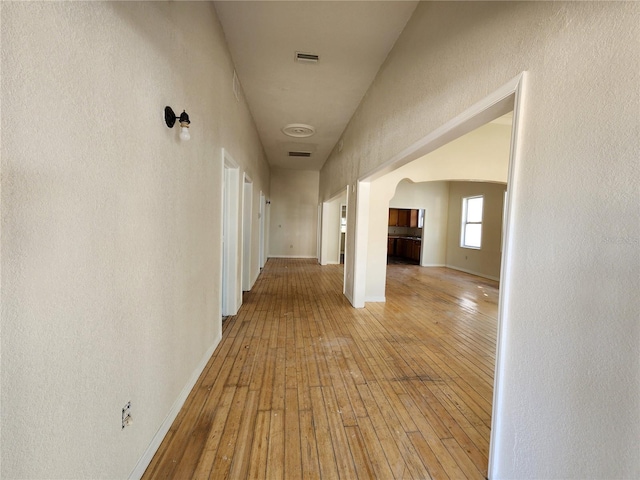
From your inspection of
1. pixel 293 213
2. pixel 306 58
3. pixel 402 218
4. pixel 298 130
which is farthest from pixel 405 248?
pixel 306 58

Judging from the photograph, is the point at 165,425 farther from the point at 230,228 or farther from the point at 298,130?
the point at 298,130

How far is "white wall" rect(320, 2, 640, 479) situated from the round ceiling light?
370cm

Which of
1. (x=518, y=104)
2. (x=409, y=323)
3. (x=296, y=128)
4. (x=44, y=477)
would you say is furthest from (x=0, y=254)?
(x=296, y=128)

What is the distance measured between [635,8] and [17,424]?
205cm

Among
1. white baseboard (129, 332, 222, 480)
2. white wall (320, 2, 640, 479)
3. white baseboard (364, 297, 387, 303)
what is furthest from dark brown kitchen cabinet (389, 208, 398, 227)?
white wall (320, 2, 640, 479)

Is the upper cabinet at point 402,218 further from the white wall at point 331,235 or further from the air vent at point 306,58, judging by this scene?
the air vent at point 306,58

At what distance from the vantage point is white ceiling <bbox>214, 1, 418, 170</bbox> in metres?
2.26

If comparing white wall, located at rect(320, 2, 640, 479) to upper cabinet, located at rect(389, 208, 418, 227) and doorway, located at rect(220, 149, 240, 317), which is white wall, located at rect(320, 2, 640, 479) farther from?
upper cabinet, located at rect(389, 208, 418, 227)

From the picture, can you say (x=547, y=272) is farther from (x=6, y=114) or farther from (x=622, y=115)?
(x=6, y=114)

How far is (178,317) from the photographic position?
5.70ft

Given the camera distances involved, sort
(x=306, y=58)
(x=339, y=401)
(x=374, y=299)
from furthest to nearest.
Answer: (x=374, y=299)
(x=306, y=58)
(x=339, y=401)

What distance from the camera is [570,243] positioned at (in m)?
0.94

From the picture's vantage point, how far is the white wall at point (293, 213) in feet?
31.0

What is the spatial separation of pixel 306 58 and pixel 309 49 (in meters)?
0.14
